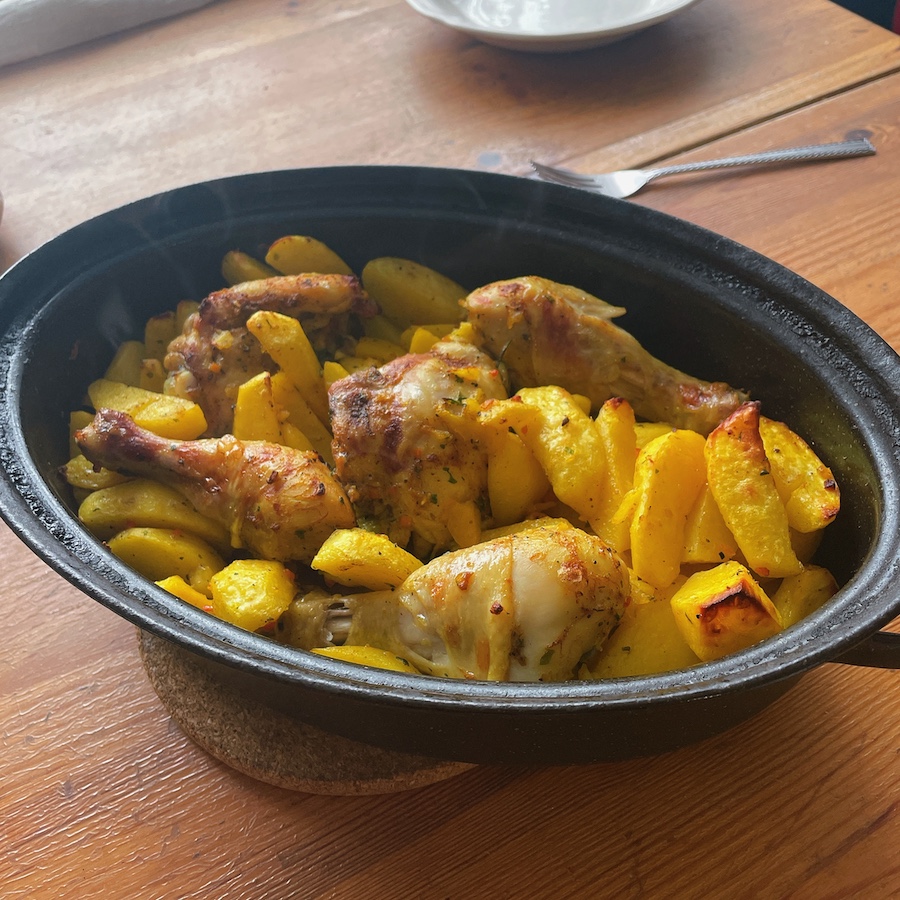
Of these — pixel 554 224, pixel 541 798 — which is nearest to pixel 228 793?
pixel 541 798

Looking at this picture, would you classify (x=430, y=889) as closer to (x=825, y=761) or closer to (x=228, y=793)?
(x=228, y=793)

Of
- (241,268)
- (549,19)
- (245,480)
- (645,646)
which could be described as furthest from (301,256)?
(549,19)

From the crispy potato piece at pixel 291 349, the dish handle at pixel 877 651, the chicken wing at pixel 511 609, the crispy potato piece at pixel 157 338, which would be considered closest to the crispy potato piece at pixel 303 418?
the crispy potato piece at pixel 291 349

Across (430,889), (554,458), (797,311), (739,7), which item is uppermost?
(739,7)

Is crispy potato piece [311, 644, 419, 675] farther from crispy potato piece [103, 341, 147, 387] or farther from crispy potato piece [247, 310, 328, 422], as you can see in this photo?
crispy potato piece [103, 341, 147, 387]

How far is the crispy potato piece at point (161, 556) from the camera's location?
3.81ft

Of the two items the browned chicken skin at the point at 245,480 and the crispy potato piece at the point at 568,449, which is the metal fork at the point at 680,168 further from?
the browned chicken skin at the point at 245,480

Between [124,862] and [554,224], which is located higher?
[554,224]

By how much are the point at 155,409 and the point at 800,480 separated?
3.04 feet

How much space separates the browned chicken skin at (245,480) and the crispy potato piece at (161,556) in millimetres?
54

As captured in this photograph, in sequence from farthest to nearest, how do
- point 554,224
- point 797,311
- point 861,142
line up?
point 861,142 < point 554,224 < point 797,311

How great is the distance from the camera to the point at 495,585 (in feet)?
3.24

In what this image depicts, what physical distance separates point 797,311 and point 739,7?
1752 mm

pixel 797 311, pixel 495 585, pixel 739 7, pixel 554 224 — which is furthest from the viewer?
pixel 739 7
